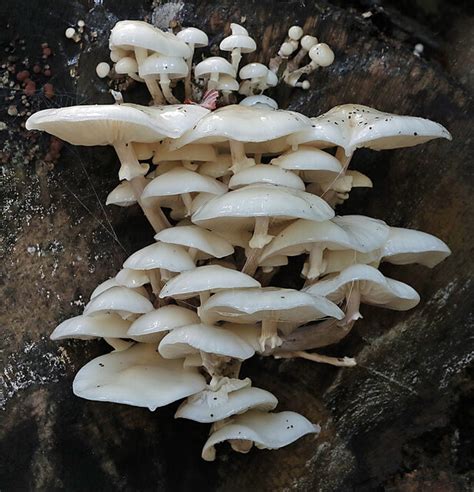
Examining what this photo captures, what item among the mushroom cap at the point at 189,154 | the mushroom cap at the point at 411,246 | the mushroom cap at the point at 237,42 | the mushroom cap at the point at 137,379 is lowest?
the mushroom cap at the point at 137,379

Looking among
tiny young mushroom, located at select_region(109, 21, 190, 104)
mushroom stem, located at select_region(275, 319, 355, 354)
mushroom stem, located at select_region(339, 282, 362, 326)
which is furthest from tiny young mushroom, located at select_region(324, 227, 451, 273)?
tiny young mushroom, located at select_region(109, 21, 190, 104)

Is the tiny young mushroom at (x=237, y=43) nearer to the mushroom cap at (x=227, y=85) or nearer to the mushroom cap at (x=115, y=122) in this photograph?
the mushroom cap at (x=227, y=85)

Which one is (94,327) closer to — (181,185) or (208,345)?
(208,345)

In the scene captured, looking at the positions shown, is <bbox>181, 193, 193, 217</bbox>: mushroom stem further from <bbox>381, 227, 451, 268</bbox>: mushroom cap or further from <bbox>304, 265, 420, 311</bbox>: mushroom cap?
<bbox>381, 227, 451, 268</bbox>: mushroom cap

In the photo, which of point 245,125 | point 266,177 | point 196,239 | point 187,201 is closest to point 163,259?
point 196,239

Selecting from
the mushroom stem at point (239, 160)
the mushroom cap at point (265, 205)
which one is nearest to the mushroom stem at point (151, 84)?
the mushroom stem at point (239, 160)

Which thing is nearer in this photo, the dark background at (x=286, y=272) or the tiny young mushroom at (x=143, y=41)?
the tiny young mushroom at (x=143, y=41)
